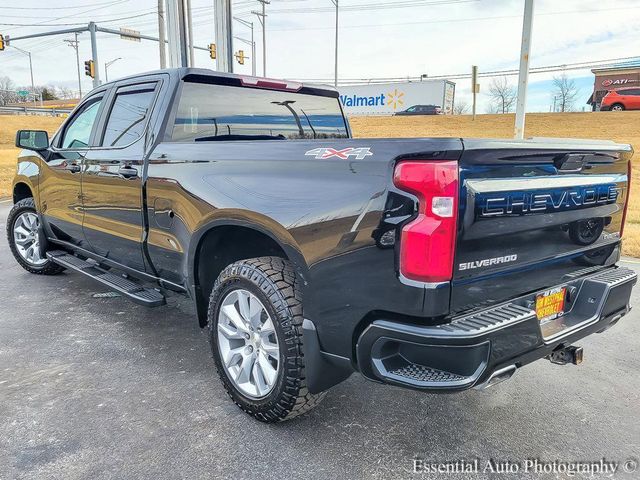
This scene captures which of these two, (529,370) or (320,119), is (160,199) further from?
(529,370)

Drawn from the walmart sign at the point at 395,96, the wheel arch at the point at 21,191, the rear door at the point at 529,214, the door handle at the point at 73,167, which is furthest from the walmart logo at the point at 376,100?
the rear door at the point at 529,214

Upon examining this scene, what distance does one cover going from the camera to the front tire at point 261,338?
2572 mm

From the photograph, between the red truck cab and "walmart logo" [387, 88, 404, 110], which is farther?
"walmart logo" [387, 88, 404, 110]

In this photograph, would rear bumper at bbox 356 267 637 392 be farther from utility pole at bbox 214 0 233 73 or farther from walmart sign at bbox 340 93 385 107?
walmart sign at bbox 340 93 385 107

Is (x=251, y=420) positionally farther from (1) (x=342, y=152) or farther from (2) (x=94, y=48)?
(2) (x=94, y=48)

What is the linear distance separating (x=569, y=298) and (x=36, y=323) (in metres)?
4.03

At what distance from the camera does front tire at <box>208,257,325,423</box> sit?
2.57m

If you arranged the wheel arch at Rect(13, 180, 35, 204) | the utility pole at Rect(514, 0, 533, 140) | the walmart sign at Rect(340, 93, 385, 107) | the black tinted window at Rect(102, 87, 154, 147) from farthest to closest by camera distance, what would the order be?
the walmart sign at Rect(340, 93, 385, 107)
the utility pole at Rect(514, 0, 533, 140)
the wheel arch at Rect(13, 180, 35, 204)
the black tinted window at Rect(102, 87, 154, 147)

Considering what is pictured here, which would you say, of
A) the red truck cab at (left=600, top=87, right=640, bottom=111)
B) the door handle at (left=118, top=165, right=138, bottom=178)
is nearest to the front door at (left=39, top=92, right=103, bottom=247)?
the door handle at (left=118, top=165, right=138, bottom=178)

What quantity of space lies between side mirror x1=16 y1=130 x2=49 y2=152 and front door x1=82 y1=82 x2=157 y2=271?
41.0 inches

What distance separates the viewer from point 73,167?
14.9 feet

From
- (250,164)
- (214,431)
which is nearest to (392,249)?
(250,164)

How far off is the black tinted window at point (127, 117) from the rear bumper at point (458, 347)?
2.52m

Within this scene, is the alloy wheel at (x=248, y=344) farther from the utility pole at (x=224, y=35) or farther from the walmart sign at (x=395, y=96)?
the walmart sign at (x=395, y=96)
